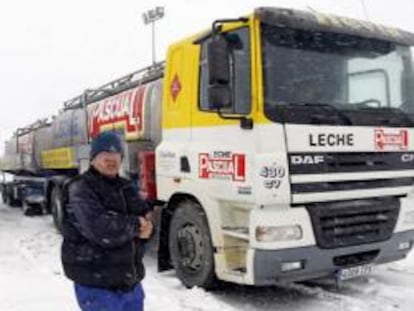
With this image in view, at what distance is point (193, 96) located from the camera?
23.6 feet

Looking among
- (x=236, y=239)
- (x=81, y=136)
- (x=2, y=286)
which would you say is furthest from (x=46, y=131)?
(x=236, y=239)

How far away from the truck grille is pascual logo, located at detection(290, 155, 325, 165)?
1.26 feet

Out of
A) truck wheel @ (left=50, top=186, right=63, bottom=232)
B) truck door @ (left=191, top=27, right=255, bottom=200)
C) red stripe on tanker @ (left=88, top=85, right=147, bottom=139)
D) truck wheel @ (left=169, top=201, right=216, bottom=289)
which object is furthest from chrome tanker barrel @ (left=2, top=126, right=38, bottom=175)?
truck door @ (left=191, top=27, right=255, bottom=200)

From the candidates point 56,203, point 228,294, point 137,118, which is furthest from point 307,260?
point 56,203

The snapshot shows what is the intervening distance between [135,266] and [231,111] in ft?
8.65

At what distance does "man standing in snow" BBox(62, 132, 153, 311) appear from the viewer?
12.9 feet

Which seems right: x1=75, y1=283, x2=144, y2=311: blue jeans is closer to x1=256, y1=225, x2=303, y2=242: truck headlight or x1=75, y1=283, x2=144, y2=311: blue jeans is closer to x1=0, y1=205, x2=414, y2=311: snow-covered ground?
x1=256, y1=225, x2=303, y2=242: truck headlight

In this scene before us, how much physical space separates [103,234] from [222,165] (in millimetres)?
2941

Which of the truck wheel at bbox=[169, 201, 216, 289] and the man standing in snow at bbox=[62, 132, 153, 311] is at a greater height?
the man standing in snow at bbox=[62, 132, 153, 311]

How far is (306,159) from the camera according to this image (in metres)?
6.25

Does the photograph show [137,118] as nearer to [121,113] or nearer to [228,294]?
[121,113]

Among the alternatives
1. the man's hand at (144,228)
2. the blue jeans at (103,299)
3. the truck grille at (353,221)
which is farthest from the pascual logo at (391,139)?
the blue jeans at (103,299)

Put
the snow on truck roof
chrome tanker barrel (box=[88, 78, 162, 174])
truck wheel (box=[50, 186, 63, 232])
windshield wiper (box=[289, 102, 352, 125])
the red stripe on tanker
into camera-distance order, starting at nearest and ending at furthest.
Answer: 1. the snow on truck roof
2. windshield wiper (box=[289, 102, 352, 125])
3. chrome tanker barrel (box=[88, 78, 162, 174])
4. the red stripe on tanker
5. truck wheel (box=[50, 186, 63, 232])

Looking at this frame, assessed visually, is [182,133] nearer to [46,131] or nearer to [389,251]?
[389,251]
